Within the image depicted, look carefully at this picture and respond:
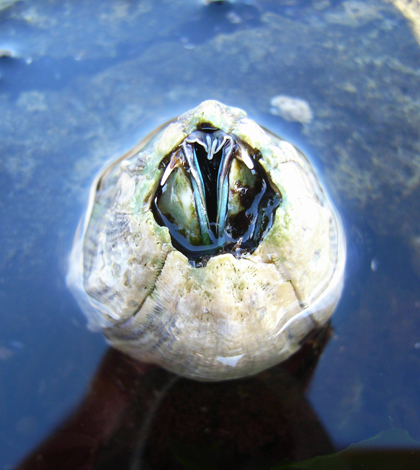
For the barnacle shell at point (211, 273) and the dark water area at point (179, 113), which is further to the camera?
the dark water area at point (179, 113)

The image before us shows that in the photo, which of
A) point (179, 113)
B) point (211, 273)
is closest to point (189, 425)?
point (211, 273)

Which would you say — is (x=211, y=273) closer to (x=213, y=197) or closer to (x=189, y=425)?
(x=213, y=197)

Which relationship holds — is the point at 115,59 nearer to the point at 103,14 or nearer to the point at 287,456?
the point at 103,14

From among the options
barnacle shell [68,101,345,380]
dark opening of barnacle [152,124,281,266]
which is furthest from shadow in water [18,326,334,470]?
dark opening of barnacle [152,124,281,266]

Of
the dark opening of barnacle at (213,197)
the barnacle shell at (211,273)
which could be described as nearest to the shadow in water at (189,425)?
the barnacle shell at (211,273)

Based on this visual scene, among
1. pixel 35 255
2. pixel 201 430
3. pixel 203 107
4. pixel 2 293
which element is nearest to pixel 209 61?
pixel 203 107

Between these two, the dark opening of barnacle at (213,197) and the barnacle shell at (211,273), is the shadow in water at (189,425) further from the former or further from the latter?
the dark opening of barnacle at (213,197)

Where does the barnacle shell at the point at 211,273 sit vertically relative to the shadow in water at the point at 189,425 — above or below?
above

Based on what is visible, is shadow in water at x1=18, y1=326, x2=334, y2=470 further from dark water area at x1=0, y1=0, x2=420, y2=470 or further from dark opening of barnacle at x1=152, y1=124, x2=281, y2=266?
dark opening of barnacle at x1=152, y1=124, x2=281, y2=266

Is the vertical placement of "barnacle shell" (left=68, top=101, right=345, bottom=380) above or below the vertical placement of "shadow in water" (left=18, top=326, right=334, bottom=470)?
above
